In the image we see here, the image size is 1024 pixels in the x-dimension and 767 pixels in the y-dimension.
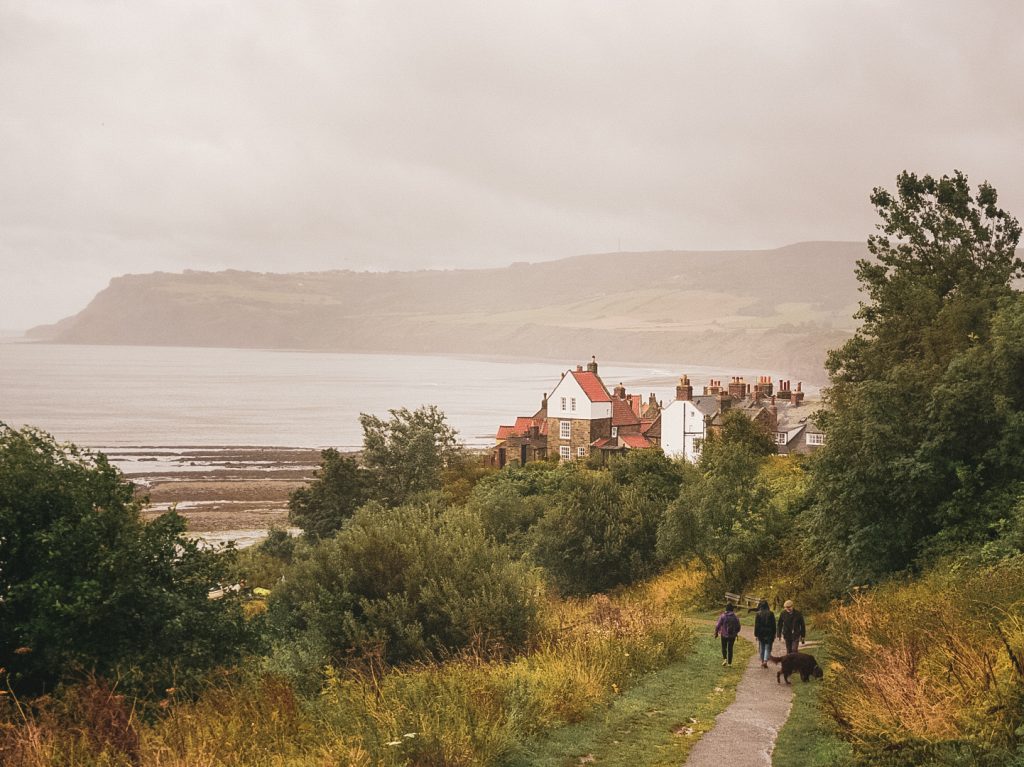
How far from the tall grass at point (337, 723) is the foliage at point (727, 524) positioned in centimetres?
1731

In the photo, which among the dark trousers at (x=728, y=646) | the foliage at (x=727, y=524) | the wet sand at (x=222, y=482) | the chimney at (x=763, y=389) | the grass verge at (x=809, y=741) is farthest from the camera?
the chimney at (x=763, y=389)

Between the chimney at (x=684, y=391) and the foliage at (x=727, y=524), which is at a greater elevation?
the chimney at (x=684, y=391)

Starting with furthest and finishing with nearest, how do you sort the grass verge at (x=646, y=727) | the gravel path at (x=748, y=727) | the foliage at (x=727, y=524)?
the foliage at (x=727, y=524), the gravel path at (x=748, y=727), the grass verge at (x=646, y=727)

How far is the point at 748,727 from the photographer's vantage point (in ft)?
39.9

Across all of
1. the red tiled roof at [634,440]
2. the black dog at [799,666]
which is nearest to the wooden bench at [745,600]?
the black dog at [799,666]

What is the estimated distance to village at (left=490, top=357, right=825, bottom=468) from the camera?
65.6 metres

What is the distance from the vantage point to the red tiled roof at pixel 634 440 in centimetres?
6718

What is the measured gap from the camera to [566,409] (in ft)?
223

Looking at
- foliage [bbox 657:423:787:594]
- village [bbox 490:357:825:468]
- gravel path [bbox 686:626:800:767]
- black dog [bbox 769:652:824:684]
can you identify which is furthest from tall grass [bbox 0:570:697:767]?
village [bbox 490:357:825:468]

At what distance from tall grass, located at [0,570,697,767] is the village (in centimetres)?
5187

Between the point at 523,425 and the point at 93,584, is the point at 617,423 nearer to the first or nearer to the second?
the point at 523,425

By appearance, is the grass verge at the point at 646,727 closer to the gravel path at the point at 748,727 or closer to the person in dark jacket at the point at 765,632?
the gravel path at the point at 748,727

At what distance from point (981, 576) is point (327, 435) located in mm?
121325

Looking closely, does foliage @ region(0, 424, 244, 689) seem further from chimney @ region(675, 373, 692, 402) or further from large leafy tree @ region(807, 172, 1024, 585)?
chimney @ region(675, 373, 692, 402)
